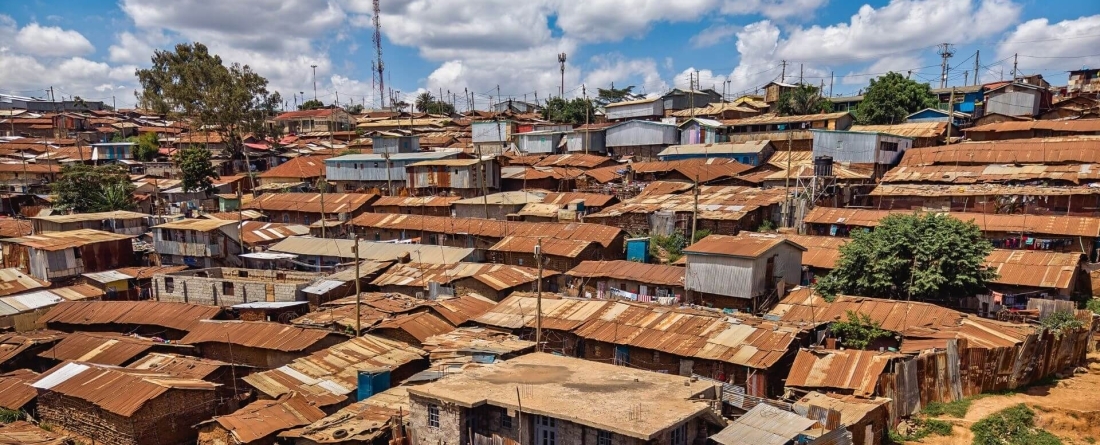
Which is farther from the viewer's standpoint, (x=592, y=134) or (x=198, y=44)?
(x=198, y=44)

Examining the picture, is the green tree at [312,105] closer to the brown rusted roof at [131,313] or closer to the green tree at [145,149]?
the green tree at [145,149]

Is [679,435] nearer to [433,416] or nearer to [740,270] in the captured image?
[433,416]

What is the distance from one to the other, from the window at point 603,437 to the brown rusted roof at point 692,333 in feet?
23.0

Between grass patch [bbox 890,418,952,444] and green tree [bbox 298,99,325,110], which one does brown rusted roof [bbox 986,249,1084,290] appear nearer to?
grass patch [bbox 890,418,952,444]

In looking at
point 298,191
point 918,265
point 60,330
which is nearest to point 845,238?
point 918,265

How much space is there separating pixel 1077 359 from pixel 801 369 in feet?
32.1

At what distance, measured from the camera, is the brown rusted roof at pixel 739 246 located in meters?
24.4

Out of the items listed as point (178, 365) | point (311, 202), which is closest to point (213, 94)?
point (311, 202)

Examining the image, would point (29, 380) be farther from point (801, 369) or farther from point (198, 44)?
point (198, 44)

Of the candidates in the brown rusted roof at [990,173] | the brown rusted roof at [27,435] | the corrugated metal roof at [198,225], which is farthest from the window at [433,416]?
the brown rusted roof at [990,173]

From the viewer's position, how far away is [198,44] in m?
65.6

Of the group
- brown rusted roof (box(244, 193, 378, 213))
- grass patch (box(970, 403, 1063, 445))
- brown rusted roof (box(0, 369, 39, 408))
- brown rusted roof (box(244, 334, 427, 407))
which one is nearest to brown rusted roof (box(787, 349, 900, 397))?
grass patch (box(970, 403, 1063, 445))

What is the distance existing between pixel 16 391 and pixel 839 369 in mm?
25254

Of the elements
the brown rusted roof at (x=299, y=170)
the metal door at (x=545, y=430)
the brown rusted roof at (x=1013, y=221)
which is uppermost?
the brown rusted roof at (x=299, y=170)
